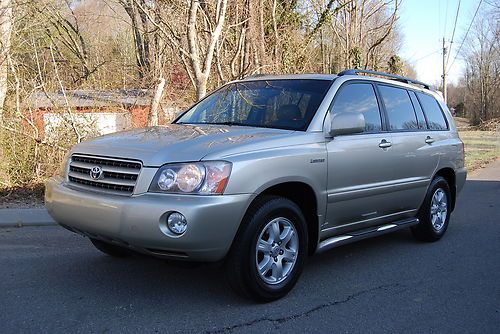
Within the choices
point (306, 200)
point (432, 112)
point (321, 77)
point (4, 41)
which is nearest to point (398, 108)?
point (432, 112)

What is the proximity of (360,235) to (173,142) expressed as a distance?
7.17 feet

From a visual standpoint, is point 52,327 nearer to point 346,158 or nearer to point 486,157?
point 346,158

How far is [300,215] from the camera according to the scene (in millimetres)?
4363

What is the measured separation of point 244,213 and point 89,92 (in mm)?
8526

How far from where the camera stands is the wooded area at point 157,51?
9.48 metres

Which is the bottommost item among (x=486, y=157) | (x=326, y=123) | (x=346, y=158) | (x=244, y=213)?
(x=486, y=157)

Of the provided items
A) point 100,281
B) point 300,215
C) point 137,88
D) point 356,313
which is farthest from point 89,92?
point 356,313

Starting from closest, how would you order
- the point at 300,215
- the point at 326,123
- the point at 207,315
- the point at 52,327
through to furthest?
1. the point at 52,327
2. the point at 207,315
3. the point at 300,215
4. the point at 326,123

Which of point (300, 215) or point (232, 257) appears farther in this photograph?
point (300, 215)

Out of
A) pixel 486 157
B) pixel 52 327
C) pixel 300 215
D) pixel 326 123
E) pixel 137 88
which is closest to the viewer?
pixel 52 327

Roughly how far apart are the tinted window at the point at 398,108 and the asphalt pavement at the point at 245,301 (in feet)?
4.81

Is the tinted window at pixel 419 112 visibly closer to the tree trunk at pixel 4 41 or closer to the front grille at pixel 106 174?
the front grille at pixel 106 174

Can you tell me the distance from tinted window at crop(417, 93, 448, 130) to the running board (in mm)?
1322

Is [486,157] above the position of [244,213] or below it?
below
